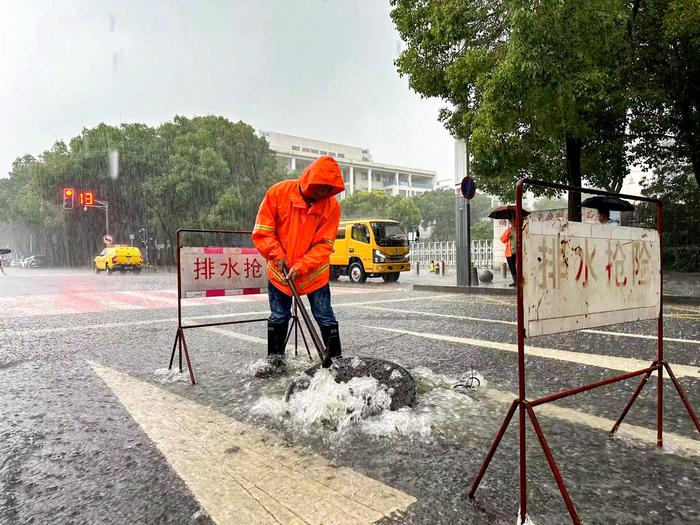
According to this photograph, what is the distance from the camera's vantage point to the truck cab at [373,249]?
17.4 metres

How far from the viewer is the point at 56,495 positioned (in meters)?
2.16

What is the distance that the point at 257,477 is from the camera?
2.26m

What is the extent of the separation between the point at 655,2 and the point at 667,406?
38.1 ft

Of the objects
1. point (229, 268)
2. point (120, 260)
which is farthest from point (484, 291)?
point (120, 260)

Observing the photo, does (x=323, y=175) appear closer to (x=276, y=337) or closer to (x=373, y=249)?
(x=276, y=337)

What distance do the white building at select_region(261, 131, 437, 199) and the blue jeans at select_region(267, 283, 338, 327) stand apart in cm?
7962

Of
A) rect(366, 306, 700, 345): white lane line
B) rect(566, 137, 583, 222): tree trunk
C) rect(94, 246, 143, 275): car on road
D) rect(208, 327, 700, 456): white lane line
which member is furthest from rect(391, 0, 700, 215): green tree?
rect(94, 246, 143, 275): car on road

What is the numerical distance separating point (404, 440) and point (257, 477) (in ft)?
2.61

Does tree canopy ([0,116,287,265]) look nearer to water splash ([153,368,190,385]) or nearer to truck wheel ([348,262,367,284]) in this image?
truck wheel ([348,262,367,284])

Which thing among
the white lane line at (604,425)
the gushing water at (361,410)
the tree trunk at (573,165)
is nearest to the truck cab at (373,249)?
the tree trunk at (573,165)

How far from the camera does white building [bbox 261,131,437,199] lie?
85.3 meters

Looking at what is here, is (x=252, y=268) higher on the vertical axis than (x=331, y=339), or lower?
higher

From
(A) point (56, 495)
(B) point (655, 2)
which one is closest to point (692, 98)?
(B) point (655, 2)

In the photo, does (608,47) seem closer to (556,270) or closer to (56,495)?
(556,270)
